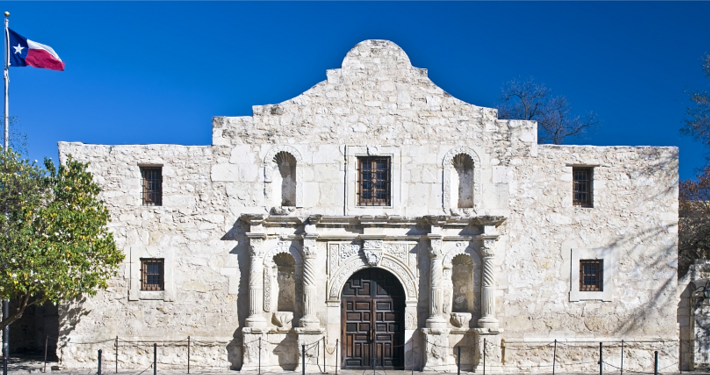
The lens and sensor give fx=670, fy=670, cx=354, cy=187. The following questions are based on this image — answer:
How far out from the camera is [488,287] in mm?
16531

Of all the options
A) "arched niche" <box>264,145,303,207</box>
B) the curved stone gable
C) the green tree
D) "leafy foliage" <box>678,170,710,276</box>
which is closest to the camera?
the green tree

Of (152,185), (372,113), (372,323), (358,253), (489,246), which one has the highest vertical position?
(372,113)

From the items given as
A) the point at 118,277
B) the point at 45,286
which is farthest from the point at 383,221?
the point at 45,286

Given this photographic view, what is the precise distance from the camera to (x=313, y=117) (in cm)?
1709

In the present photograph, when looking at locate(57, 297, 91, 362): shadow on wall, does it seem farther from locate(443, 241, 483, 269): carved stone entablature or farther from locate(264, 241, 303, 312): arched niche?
locate(443, 241, 483, 269): carved stone entablature

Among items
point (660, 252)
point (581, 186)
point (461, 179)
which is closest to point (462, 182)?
point (461, 179)

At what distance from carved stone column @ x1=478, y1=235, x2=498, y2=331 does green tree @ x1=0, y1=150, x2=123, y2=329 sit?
8.99 m

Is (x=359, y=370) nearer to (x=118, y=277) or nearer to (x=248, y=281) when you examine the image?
(x=248, y=281)

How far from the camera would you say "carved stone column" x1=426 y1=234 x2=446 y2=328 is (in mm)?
16406

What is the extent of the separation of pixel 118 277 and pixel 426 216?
790 centimetres

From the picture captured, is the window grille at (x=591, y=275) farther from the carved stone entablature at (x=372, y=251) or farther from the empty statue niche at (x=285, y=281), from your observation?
the empty statue niche at (x=285, y=281)

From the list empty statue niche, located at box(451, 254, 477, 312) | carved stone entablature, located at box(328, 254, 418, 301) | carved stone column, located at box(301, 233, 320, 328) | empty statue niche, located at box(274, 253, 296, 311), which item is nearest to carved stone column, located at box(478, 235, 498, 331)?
empty statue niche, located at box(451, 254, 477, 312)

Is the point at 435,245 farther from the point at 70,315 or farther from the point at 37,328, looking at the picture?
the point at 37,328

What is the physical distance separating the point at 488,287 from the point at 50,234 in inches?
410
